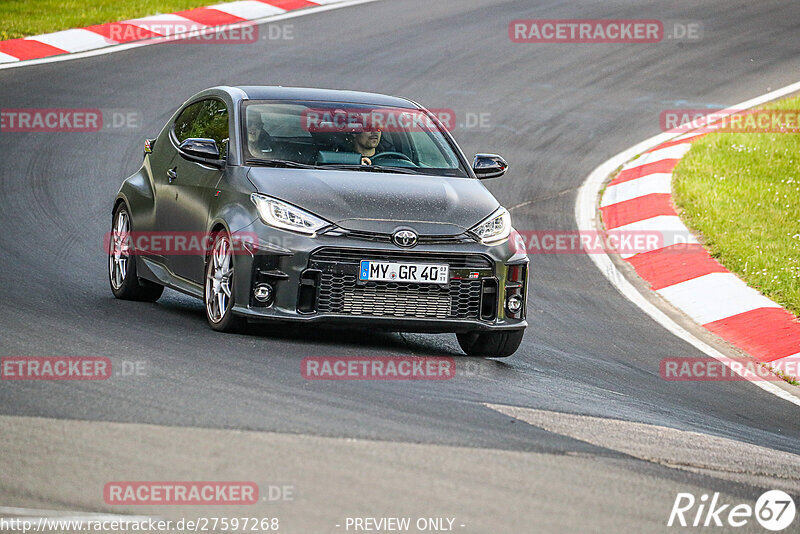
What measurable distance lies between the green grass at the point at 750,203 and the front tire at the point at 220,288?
201 inches

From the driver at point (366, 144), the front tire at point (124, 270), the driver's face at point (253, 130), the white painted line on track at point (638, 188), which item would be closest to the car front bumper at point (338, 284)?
the driver's face at point (253, 130)

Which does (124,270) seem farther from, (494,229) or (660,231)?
(660,231)

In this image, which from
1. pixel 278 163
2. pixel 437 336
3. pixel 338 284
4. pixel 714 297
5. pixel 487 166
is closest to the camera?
pixel 338 284

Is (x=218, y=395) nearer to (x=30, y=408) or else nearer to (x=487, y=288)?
(x=30, y=408)

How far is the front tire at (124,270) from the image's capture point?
31.9 ft

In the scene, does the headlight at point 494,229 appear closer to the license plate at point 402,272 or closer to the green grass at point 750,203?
the license plate at point 402,272

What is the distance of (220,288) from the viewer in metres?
8.12

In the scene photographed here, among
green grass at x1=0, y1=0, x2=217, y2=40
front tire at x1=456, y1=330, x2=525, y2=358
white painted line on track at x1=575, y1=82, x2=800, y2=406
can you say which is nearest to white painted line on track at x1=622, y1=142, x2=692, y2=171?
white painted line on track at x1=575, y1=82, x2=800, y2=406

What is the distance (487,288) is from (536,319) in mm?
2366

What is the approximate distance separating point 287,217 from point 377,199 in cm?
57

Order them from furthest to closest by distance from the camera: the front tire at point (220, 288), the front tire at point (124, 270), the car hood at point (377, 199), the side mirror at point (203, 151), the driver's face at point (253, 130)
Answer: the front tire at point (124, 270) < the driver's face at point (253, 130) < the side mirror at point (203, 151) < the front tire at point (220, 288) < the car hood at point (377, 199)

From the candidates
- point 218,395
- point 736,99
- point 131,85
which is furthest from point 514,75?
point 218,395

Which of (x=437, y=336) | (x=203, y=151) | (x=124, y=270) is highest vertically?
(x=203, y=151)

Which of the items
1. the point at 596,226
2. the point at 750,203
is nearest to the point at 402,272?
the point at 596,226
